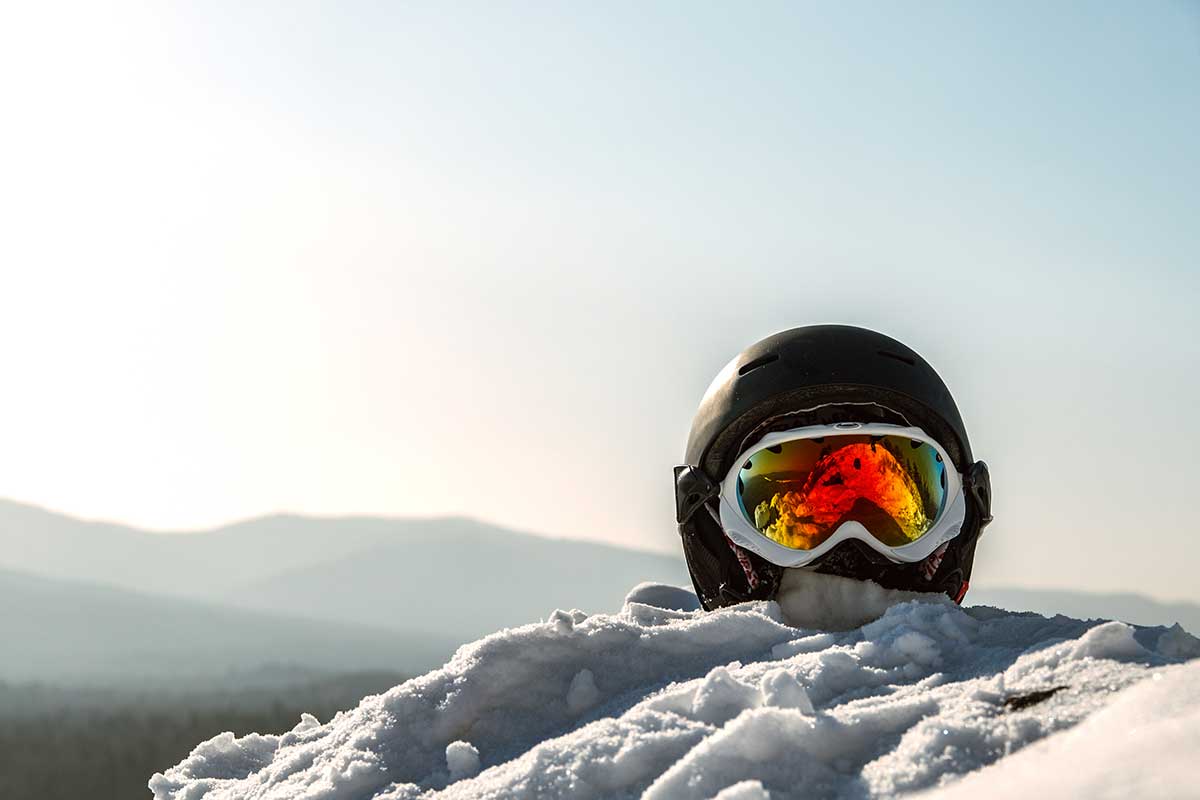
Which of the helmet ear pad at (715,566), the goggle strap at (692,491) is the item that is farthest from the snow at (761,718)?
the goggle strap at (692,491)

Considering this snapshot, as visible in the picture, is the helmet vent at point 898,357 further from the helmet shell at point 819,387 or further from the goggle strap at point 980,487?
the goggle strap at point 980,487

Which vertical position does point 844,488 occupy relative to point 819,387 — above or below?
below

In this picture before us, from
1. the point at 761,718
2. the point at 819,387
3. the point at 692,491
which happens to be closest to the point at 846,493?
the point at 819,387

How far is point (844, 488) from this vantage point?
15.1ft

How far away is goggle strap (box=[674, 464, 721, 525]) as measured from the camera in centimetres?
500

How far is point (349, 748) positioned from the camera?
314 cm

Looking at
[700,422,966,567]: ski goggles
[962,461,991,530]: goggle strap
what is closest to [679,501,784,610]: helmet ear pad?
[700,422,966,567]: ski goggles

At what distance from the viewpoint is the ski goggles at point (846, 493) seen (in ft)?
15.0

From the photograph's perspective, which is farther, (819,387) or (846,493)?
(819,387)

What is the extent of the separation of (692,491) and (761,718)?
2.64 m

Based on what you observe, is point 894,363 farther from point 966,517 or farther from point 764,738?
point 764,738

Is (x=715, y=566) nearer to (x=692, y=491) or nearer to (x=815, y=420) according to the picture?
(x=692, y=491)

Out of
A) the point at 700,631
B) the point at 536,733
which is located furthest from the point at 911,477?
the point at 536,733

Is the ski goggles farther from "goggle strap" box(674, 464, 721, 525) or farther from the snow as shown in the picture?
the snow
